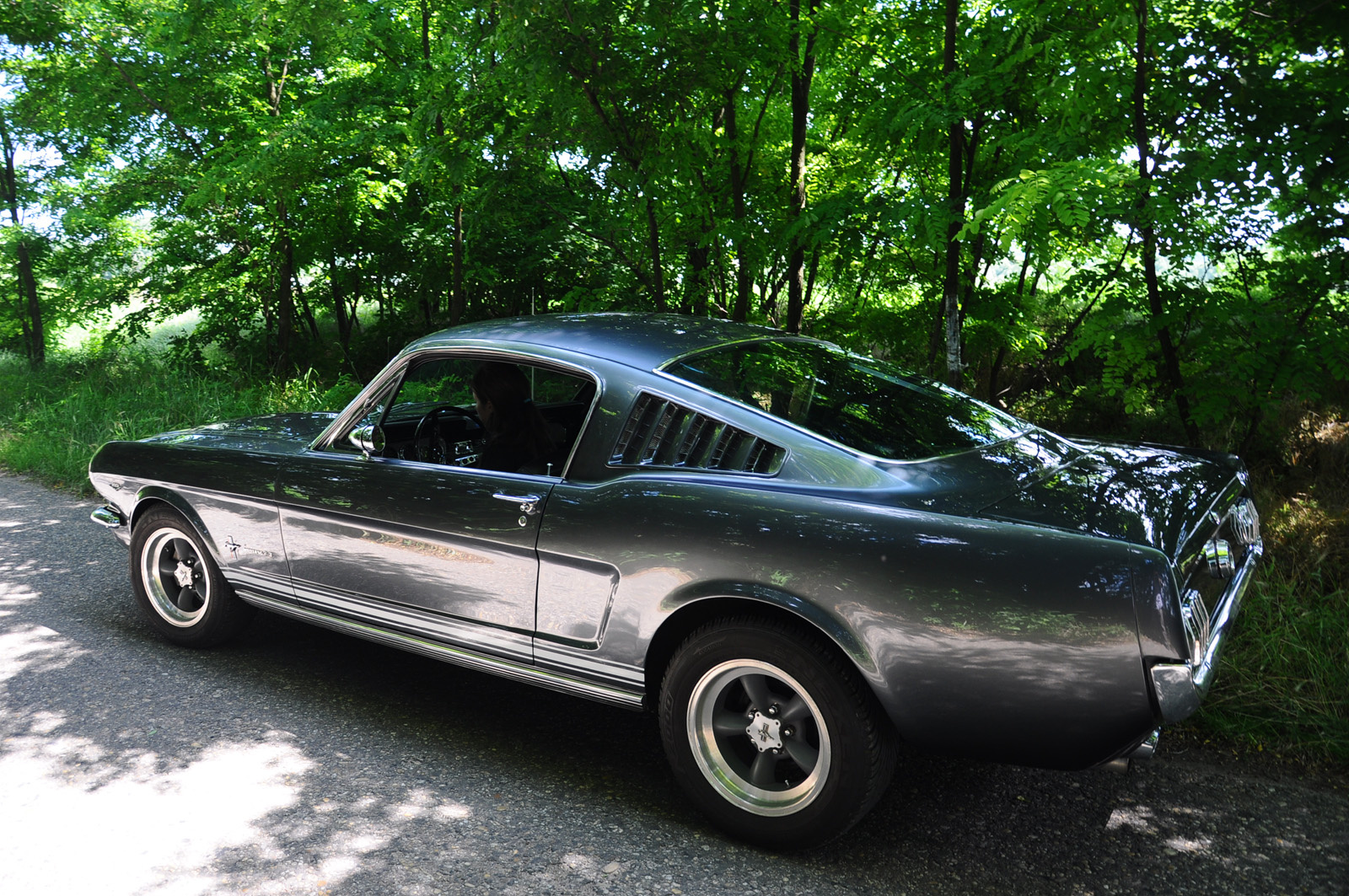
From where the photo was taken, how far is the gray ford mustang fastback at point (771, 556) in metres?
2.38

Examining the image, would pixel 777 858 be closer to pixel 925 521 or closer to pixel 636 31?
pixel 925 521

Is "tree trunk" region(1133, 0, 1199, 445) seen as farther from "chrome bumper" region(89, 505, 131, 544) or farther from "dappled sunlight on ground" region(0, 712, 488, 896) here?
"chrome bumper" region(89, 505, 131, 544)

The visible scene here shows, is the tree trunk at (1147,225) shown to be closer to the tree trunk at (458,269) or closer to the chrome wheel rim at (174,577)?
the chrome wheel rim at (174,577)

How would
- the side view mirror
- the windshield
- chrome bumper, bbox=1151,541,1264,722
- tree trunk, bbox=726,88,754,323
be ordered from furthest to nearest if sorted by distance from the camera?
tree trunk, bbox=726,88,754,323 < the side view mirror < the windshield < chrome bumper, bbox=1151,541,1264,722

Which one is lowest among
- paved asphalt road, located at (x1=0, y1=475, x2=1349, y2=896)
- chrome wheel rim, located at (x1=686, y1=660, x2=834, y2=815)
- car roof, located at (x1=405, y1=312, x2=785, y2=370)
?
paved asphalt road, located at (x1=0, y1=475, x2=1349, y2=896)

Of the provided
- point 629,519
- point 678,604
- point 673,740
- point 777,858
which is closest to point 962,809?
point 777,858

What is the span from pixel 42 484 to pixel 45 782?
612 cm

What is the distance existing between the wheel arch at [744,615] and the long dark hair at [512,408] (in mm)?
996

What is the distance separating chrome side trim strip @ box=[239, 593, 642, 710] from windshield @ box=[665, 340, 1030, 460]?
1.02 meters

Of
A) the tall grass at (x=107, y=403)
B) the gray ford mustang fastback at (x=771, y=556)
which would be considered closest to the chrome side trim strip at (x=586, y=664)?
the gray ford mustang fastback at (x=771, y=556)

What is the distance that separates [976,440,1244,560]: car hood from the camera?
2482 mm

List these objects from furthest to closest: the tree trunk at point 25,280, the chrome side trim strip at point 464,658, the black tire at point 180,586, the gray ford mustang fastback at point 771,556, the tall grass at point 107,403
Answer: the tree trunk at point 25,280 < the tall grass at point 107,403 < the black tire at point 180,586 < the chrome side trim strip at point 464,658 < the gray ford mustang fastback at point 771,556

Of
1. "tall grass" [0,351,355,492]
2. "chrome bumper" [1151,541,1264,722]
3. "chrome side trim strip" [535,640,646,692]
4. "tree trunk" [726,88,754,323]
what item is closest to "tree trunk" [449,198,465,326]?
"tall grass" [0,351,355,492]

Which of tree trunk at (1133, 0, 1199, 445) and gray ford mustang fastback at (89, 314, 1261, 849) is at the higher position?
tree trunk at (1133, 0, 1199, 445)
